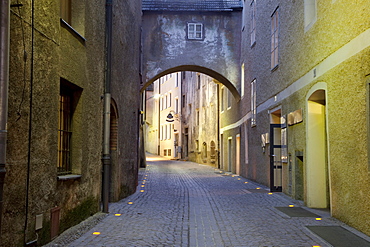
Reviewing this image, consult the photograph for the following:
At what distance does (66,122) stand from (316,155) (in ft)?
19.0

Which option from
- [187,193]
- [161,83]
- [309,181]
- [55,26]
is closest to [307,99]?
[309,181]

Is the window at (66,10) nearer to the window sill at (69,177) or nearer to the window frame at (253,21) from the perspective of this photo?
the window sill at (69,177)

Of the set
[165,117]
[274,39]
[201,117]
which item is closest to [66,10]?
[274,39]

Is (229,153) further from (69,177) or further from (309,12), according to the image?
(69,177)

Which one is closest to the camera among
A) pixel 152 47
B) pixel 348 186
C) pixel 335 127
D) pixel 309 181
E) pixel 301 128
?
pixel 348 186

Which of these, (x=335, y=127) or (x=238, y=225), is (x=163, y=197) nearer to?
(x=238, y=225)

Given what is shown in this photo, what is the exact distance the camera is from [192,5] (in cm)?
2203

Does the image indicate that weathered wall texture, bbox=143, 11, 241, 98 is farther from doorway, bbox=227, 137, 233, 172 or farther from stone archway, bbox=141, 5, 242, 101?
doorway, bbox=227, 137, 233, 172

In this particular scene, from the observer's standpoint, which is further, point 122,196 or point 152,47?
point 152,47

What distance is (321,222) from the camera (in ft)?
26.5

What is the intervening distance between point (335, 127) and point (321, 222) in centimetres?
178

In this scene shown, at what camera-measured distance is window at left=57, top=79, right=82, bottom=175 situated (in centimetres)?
728

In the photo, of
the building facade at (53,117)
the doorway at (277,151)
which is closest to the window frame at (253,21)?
the doorway at (277,151)

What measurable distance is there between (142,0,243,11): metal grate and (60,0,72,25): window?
47.0 ft
